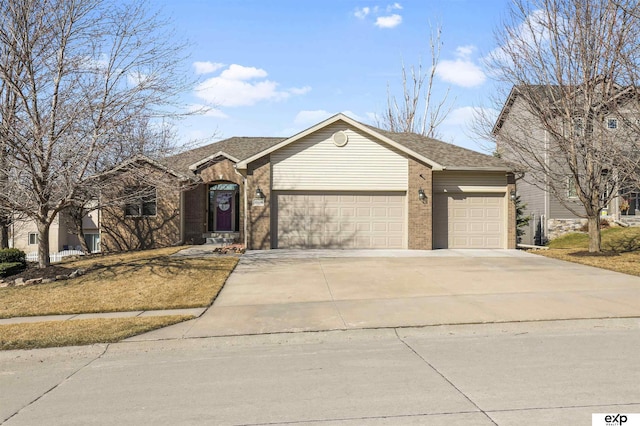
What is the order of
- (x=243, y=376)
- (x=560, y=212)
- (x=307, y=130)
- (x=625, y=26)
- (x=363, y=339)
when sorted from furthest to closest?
(x=560, y=212) → (x=307, y=130) → (x=625, y=26) → (x=363, y=339) → (x=243, y=376)

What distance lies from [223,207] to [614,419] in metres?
19.3

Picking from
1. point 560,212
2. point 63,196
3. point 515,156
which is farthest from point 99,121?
point 560,212

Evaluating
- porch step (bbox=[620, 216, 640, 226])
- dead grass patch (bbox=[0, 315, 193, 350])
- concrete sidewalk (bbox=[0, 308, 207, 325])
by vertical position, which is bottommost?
concrete sidewalk (bbox=[0, 308, 207, 325])

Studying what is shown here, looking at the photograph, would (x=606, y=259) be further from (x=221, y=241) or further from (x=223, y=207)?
(x=223, y=207)

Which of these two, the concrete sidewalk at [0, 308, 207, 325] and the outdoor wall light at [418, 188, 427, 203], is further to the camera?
the outdoor wall light at [418, 188, 427, 203]

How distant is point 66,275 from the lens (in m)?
12.4

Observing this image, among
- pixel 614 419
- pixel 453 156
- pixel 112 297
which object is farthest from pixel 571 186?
pixel 112 297

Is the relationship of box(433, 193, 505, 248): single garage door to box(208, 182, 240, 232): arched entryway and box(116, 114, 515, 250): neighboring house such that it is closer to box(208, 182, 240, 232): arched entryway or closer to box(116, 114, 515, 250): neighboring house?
box(116, 114, 515, 250): neighboring house

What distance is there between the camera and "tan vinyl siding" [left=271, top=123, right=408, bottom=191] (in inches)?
690

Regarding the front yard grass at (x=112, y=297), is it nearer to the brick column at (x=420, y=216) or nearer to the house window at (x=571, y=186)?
the brick column at (x=420, y=216)

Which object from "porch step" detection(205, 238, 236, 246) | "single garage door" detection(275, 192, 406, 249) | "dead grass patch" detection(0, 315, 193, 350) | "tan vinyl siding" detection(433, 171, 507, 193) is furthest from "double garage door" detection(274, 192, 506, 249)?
"dead grass patch" detection(0, 315, 193, 350)

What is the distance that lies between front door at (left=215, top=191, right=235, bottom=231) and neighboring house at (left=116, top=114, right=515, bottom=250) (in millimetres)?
3768

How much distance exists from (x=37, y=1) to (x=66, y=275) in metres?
7.54

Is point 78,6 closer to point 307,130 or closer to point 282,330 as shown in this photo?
point 307,130
